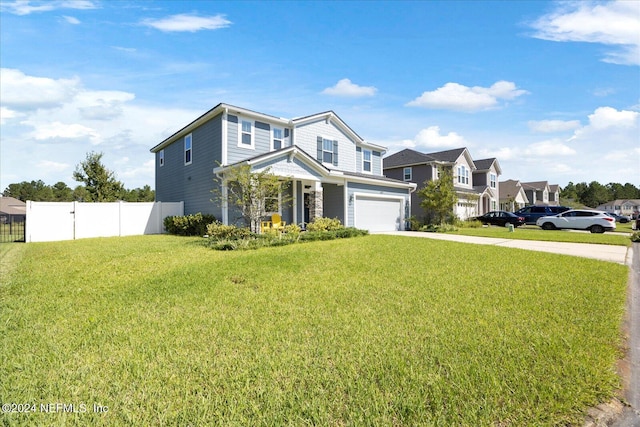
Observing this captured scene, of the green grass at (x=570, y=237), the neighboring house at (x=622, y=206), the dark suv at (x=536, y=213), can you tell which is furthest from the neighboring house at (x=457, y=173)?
the neighboring house at (x=622, y=206)

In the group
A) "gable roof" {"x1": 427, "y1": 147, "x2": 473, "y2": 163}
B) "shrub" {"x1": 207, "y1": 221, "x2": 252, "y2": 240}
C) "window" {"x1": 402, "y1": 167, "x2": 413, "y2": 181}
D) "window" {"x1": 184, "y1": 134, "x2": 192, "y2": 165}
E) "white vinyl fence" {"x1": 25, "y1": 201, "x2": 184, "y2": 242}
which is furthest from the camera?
"gable roof" {"x1": 427, "y1": 147, "x2": 473, "y2": 163}

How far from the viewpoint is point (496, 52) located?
12.1 metres

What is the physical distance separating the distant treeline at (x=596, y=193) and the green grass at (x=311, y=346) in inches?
3942

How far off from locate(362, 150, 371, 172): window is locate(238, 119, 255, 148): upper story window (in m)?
9.11

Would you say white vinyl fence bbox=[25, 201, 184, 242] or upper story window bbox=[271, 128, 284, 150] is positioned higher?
upper story window bbox=[271, 128, 284, 150]

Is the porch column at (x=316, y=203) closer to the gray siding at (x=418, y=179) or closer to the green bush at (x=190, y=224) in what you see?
the green bush at (x=190, y=224)

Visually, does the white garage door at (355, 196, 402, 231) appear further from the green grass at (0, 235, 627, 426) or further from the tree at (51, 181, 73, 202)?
the tree at (51, 181, 73, 202)

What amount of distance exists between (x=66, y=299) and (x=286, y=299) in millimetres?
3757

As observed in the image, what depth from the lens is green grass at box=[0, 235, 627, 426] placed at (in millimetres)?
2559

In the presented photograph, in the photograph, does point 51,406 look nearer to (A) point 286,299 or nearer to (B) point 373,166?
(A) point 286,299

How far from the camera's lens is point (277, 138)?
17547 millimetres

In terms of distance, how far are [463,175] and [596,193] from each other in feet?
276

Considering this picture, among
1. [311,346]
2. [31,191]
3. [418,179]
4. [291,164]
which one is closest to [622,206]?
[418,179]

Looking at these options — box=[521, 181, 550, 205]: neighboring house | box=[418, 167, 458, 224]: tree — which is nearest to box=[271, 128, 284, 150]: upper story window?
box=[418, 167, 458, 224]: tree
